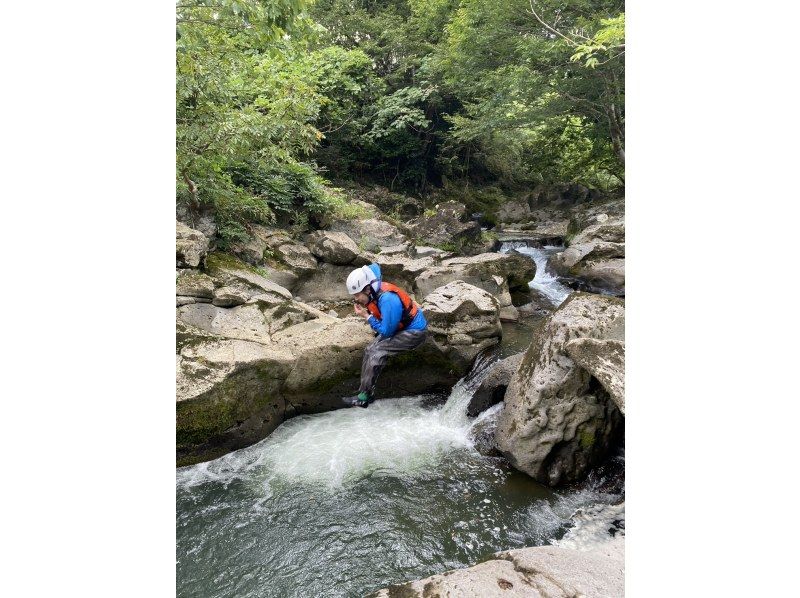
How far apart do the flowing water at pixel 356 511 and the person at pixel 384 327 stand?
2.29 feet

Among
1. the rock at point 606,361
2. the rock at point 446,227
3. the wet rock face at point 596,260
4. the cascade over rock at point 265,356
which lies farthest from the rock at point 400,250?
the rock at point 606,361

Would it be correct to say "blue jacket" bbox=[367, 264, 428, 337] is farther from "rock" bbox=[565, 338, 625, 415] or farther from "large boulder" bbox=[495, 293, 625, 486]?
"rock" bbox=[565, 338, 625, 415]

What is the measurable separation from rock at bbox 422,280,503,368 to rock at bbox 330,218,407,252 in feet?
12.4

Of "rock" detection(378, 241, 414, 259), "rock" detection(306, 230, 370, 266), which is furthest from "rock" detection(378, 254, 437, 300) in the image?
"rock" detection(378, 241, 414, 259)

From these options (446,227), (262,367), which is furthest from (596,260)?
(262,367)

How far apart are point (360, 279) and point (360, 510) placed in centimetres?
217

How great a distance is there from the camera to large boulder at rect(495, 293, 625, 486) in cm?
394

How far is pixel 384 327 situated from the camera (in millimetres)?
4711

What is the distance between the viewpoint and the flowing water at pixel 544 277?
9750mm

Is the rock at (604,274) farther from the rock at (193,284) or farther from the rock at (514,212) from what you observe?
the rock at (193,284)
